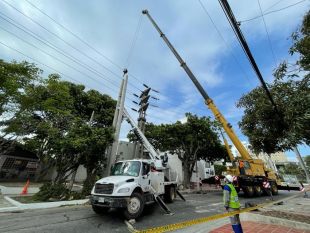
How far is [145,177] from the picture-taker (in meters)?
9.50

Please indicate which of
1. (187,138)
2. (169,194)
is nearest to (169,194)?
(169,194)

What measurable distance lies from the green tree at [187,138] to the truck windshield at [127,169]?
1443 cm

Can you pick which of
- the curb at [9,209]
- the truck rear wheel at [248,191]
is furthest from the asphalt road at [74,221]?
the truck rear wheel at [248,191]

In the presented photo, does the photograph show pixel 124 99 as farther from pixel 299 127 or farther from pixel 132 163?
pixel 299 127

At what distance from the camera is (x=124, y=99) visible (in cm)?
1736

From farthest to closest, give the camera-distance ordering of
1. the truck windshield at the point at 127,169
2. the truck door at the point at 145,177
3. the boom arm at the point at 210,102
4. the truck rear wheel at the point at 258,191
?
the truck rear wheel at the point at 258,191, the boom arm at the point at 210,102, the truck windshield at the point at 127,169, the truck door at the point at 145,177

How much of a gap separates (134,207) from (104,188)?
145 centimetres

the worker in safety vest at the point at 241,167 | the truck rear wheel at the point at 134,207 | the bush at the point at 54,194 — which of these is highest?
the worker in safety vest at the point at 241,167

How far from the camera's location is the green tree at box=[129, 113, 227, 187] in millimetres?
23580

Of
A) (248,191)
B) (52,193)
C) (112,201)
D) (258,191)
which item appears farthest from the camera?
(258,191)

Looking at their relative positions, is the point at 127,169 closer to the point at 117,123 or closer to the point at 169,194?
the point at 169,194

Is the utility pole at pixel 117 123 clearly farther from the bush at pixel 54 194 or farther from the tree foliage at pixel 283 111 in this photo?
the tree foliage at pixel 283 111

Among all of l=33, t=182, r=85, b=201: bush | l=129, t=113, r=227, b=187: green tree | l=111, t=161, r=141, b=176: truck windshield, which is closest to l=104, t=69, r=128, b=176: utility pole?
l=33, t=182, r=85, b=201: bush

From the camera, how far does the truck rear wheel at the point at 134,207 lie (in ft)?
25.4
